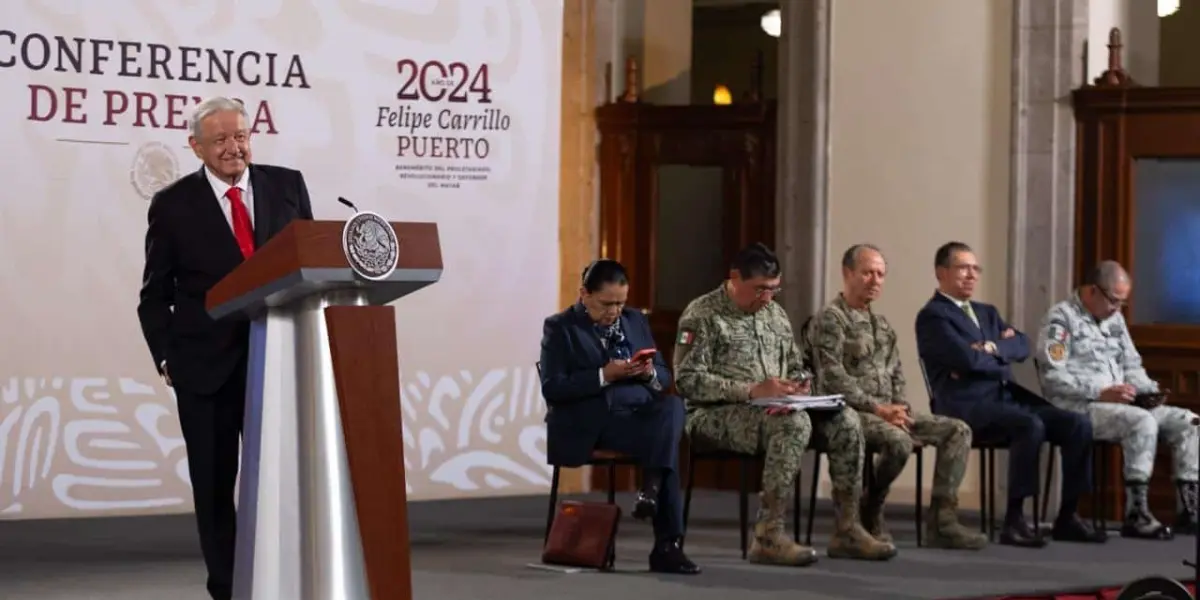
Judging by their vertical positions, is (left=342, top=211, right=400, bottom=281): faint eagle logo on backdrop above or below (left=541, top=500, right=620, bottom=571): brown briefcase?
above

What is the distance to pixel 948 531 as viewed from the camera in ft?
21.1

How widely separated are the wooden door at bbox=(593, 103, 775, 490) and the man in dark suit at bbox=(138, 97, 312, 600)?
487 cm

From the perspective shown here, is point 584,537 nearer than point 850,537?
Yes

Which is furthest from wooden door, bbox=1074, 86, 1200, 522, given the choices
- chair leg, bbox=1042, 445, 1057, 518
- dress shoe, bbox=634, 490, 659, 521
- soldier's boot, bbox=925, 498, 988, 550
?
Answer: dress shoe, bbox=634, 490, 659, 521

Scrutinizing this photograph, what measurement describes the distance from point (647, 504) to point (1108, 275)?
2.52 metres

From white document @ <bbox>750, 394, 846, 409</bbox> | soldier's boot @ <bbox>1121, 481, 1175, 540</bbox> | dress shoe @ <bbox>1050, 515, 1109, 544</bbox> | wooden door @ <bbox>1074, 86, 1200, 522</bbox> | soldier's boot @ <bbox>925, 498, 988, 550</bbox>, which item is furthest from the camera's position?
wooden door @ <bbox>1074, 86, 1200, 522</bbox>

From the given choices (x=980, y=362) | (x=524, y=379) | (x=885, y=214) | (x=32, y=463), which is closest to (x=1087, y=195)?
(x=885, y=214)

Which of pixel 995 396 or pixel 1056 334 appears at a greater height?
pixel 1056 334

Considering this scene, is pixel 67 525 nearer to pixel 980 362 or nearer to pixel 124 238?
pixel 124 238

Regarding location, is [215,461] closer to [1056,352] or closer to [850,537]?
[850,537]

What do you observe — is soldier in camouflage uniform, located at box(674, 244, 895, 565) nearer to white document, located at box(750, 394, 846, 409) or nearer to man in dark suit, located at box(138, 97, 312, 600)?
white document, located at box(750, 394, 846, 409)

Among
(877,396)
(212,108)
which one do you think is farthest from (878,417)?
(212,108)

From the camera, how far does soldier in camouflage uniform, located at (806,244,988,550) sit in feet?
20.6

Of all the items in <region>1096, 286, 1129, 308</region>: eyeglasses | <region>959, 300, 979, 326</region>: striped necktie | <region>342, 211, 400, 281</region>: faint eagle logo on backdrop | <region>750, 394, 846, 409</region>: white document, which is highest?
<region>342, 211, 400, 281</region>: faint eagle logo on backdrop
